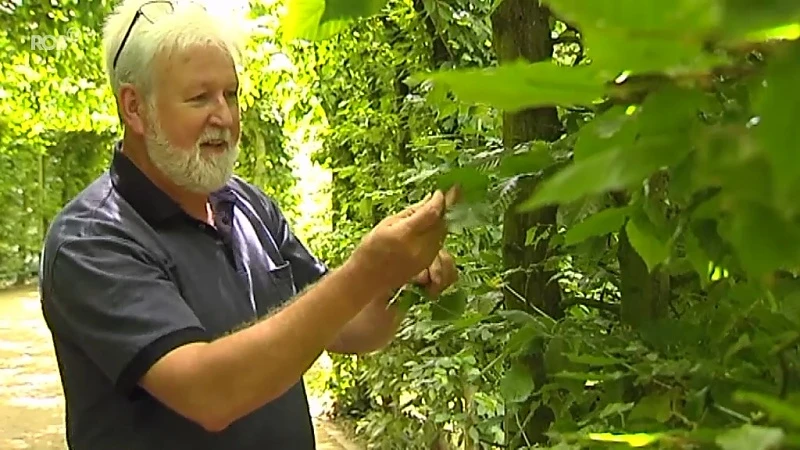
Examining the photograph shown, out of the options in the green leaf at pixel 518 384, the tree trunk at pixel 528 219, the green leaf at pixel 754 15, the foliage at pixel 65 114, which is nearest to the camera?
the green leaf at pixel 754 15

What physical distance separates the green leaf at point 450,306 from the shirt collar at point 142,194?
1.92ft

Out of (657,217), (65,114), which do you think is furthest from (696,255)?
(65,114)

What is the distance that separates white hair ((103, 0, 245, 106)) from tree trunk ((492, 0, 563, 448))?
54 centimetres

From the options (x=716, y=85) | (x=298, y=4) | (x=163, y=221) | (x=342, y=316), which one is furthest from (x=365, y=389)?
(x=716, y=85)

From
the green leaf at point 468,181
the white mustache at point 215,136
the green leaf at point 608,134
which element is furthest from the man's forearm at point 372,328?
the green leaf at point 608,134

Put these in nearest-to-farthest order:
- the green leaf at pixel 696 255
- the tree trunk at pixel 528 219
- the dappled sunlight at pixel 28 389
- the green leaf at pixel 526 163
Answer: the green leaf at pixel 696 255
the green leaf at pixel 526 163
the tree trunk at pixel 528 219
the dappled sunlight at pixel 28 389

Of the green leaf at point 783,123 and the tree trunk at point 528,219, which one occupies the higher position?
the green leaf at point 783,123

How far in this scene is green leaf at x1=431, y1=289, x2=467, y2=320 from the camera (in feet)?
3.53

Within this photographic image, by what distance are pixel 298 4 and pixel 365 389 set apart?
13.3ft

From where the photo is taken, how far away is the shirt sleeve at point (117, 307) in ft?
4.10

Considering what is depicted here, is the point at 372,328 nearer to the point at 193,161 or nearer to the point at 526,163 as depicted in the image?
the point at 193,161

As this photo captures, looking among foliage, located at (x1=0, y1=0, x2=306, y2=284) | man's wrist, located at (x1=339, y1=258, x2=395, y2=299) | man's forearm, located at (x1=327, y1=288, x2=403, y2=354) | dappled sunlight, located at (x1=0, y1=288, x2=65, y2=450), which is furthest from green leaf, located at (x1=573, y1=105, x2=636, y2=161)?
dappled sunlight, located at (x1=0, y1=288, x2=65, y2=450)

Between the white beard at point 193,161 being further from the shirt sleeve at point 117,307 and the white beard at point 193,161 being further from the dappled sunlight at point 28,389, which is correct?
the dappled sunlight at point 28,389

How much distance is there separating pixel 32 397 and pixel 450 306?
6.31m
